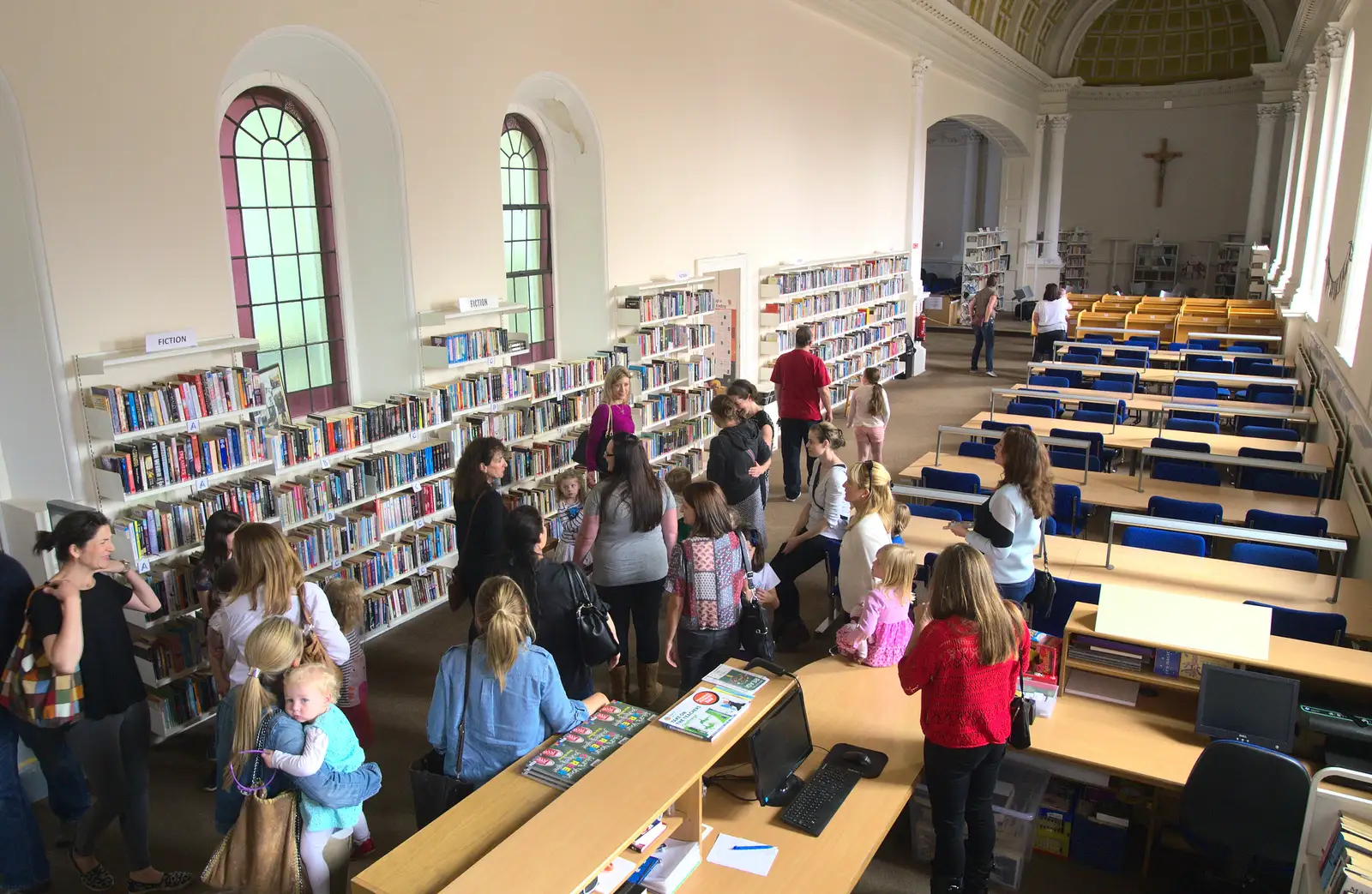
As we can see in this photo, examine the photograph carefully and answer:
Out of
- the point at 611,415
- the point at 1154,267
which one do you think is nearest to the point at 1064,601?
the point at 611,415

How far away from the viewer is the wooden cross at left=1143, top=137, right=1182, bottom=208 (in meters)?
23.6

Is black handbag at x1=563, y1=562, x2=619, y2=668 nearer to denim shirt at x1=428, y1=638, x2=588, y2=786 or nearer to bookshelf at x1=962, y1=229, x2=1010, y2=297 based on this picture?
denim shirt at x1=428, y1=638, x2=588, y2=786

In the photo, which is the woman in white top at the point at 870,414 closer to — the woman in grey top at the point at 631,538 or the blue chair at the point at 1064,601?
the blue chair at the point at 1064,601

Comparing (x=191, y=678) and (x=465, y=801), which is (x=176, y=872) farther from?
(x=465, y=801)

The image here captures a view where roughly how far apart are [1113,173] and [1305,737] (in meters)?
23.7

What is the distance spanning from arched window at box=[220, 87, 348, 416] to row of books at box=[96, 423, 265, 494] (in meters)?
1.00

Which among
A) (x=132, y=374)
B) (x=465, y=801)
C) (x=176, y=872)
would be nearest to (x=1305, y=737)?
(x=465, y=801)

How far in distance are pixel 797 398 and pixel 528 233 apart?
2.86 m

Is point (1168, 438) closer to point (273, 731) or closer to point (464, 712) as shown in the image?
point (464, 712)

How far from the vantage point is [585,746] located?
326 cm

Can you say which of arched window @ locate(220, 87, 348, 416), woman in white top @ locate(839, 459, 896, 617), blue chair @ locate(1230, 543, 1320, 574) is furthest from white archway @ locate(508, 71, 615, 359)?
blue chair @ locate(1230, 543, 1320, 574)

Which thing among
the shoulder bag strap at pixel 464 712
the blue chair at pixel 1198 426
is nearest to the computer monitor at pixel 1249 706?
the shoulder bag strap at pixel 464 712

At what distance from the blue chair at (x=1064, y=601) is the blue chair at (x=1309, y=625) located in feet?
2.59

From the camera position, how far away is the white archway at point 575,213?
786cm
